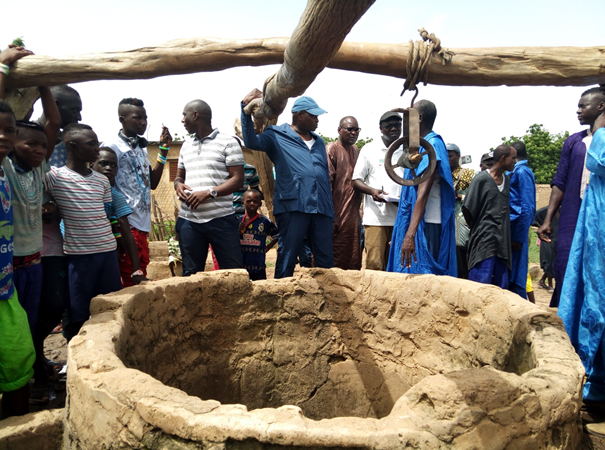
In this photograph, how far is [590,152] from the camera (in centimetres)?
269

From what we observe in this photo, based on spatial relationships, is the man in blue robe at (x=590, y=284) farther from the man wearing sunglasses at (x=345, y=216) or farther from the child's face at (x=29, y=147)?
the child's face at (x=29, y=147)

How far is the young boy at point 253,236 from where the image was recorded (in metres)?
4.25

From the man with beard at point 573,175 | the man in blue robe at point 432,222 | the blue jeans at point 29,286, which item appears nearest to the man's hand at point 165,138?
the blue jeans at point 29,286

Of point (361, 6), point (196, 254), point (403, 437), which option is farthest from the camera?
point (196, 254)

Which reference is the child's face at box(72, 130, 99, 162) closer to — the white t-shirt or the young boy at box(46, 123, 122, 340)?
the young boy at box(46, 123, 122, 340)

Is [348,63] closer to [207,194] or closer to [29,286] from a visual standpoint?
[207,194]

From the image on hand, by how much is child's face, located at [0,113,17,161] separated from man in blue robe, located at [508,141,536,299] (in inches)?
157

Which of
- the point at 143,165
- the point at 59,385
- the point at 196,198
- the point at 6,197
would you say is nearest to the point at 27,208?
the point at 6,197

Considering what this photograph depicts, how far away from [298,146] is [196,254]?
1.22 metres

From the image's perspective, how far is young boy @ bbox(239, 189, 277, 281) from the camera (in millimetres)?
4250

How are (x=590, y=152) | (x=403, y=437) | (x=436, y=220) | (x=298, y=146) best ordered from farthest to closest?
(x=298, y=146) < (x=436, y=220) < (x=590, y=152) < (x=403, y=437)

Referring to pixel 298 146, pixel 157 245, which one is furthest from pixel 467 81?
pixel 157 245

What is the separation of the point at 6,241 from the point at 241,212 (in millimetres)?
2277

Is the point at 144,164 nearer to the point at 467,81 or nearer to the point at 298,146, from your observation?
the point at 298,146
